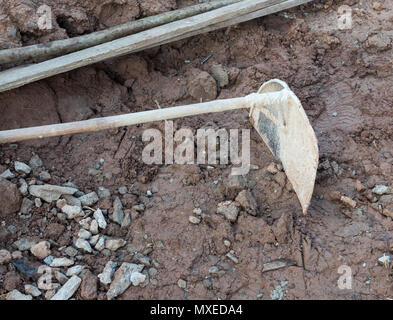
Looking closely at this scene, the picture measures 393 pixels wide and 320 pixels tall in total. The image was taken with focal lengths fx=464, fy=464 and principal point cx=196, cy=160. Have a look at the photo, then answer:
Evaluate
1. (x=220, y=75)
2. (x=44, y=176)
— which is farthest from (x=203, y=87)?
(x=44, y=176)

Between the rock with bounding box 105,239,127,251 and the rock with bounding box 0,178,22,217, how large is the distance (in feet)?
2.23

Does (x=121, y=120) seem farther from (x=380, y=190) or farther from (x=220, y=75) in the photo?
(x=380, y=190)

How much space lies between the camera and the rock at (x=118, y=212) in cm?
315

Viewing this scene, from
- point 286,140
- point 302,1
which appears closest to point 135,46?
point 286,140

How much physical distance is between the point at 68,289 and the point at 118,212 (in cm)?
63

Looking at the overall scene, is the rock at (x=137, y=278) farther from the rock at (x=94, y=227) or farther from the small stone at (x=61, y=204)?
the small stone at (x=61, y=204)

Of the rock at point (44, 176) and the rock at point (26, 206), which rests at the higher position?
the rock at point (44, 176)

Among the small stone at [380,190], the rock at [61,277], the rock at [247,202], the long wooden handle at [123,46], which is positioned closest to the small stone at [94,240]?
the rock at [61,277]

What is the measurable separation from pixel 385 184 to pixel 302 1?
190 centimetres

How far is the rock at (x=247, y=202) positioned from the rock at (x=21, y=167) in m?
1.51

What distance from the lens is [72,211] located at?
10.2 ft

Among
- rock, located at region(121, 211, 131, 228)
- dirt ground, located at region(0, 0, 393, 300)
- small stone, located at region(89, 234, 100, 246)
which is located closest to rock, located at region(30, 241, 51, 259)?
dirt ground, located at region(0, 0, 393, 300)

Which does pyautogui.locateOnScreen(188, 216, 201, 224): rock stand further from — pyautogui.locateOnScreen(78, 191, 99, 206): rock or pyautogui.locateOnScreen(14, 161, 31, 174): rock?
pyautogui.locateOnScreen(14, 161, 31, 174): rock

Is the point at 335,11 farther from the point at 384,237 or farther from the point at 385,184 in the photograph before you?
the point at 384,237
